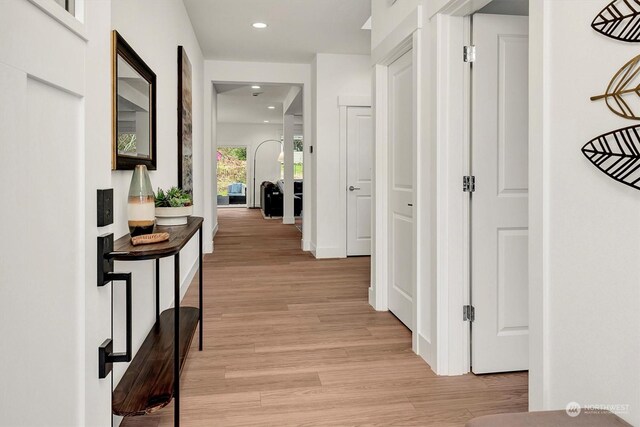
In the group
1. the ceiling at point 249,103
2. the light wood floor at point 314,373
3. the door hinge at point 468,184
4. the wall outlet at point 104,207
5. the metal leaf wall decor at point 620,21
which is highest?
the ceiling at point 249,103

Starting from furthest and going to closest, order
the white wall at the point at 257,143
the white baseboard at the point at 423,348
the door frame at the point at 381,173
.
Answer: the white wall at the point at 257,143
the door frame at the point at 381,173
the white baseboard at the point at 423,348

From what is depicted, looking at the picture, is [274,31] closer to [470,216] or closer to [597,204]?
[470,216]

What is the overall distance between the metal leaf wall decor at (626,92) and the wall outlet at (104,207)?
125 cm

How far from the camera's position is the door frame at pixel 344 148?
5.86 meters

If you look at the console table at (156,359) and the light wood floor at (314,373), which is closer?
the console table at (156,359)

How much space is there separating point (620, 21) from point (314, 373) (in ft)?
6.49

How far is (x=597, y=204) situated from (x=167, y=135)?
2798 millimetres

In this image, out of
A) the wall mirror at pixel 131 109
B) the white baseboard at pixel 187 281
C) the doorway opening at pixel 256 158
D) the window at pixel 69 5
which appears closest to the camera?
the window at pixel 69 5

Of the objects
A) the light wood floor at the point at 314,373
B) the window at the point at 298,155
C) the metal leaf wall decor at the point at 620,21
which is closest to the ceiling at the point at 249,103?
the window at the point at 298,155

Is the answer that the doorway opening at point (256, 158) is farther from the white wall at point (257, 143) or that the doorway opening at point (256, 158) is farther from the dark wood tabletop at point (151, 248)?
the dark wood tabletop at point (151, 248)

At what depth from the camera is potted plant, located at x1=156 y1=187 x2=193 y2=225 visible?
88.4 inches

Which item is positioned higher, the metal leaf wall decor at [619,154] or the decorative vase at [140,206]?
the metal leaf wall decor at [619,154]

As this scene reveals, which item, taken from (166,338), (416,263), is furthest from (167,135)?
(416,263)

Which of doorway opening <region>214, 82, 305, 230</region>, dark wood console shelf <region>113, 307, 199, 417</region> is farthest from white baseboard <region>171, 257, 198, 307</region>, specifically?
doorway opening <region>214, 82, 305, 230</region>
